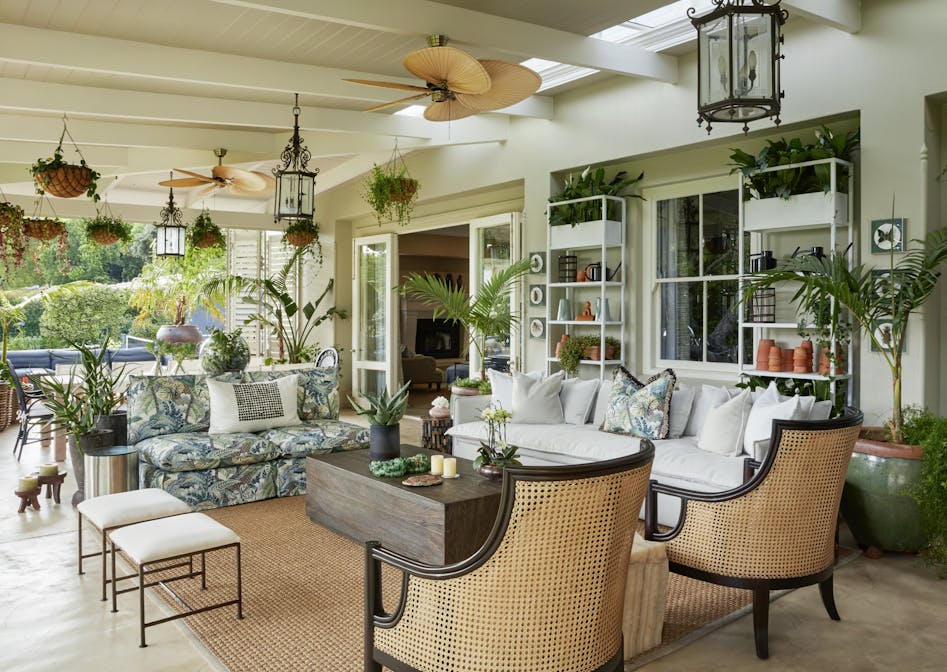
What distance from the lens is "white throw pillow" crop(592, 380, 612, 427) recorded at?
216 inches

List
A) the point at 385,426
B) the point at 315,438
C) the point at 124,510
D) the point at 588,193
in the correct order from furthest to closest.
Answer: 1. the point at 588,193
2. the point at 315,438
3. the point at 385,426
4. the point at 124,510

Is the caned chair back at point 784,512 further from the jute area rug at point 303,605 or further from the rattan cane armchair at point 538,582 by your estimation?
the rattan cane armchair at point 538,582

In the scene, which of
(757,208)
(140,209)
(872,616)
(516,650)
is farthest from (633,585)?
(140,209)

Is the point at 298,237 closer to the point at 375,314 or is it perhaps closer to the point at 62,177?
the point at 62,177

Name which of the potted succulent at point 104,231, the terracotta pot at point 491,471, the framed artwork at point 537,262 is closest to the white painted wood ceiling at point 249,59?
the potted succulent at point 104,231

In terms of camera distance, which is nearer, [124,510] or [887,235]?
[124,510]

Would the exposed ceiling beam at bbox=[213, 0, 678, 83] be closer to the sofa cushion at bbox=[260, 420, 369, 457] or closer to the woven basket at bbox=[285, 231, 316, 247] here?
the sofa cushion at bbox=[260, 420, 369, 457]

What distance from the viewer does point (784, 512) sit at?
9.49 ft

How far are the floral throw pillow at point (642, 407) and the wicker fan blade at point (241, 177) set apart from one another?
3.73 metres

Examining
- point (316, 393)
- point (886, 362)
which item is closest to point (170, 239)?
point (316, 393)

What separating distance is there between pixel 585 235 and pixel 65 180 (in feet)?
12.9

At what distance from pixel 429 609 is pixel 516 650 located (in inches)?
10.5

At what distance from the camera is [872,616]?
3318mm

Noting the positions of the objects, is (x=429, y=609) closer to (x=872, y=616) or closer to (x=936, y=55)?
(x=872, y=616)
